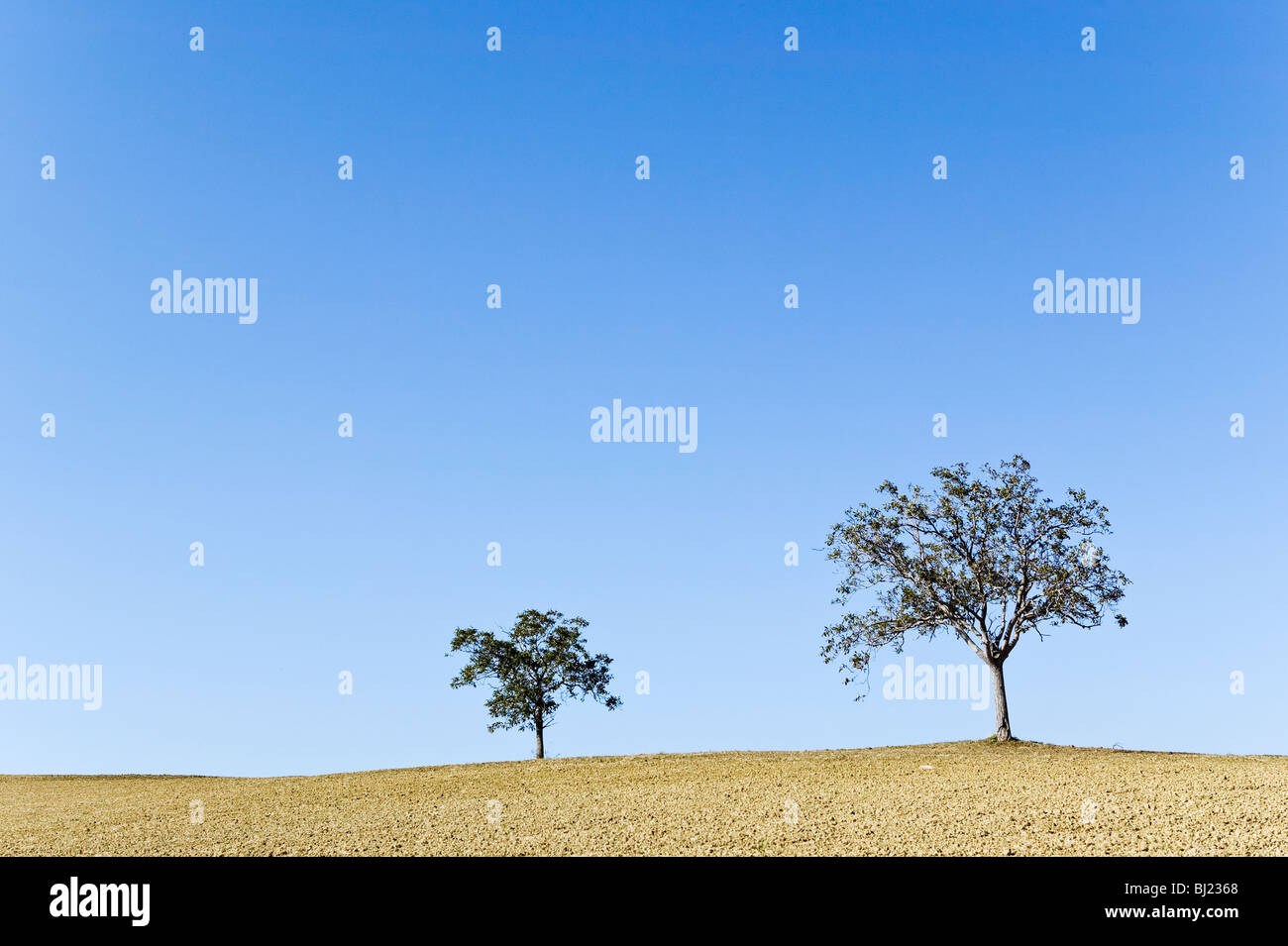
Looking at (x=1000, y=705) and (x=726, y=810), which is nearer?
(x=726, y=810)

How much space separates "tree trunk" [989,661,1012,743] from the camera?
37.8 m

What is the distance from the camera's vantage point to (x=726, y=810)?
2159cm

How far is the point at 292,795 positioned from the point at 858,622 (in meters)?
22.0

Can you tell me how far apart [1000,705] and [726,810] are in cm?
2031

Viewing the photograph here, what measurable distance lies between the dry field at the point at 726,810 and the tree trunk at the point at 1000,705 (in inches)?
137

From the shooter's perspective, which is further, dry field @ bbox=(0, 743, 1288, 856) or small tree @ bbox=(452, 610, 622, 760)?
small tree @ bbox=(452, 610, 622, 760)

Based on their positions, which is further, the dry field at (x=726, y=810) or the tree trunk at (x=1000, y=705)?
the tree trunk at (x=1000, y=705)

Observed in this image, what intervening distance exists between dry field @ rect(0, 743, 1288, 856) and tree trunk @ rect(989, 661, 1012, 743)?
11.4ft

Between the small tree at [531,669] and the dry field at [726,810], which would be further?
the small tree at [531,669]

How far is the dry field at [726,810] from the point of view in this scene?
17547 millimetres

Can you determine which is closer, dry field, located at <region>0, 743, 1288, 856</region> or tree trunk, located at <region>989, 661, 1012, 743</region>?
dry field, located at <region>0, 743, 1288, 856</region>

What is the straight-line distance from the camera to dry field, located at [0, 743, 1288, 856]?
1755 cm

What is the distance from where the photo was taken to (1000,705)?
125 feet
